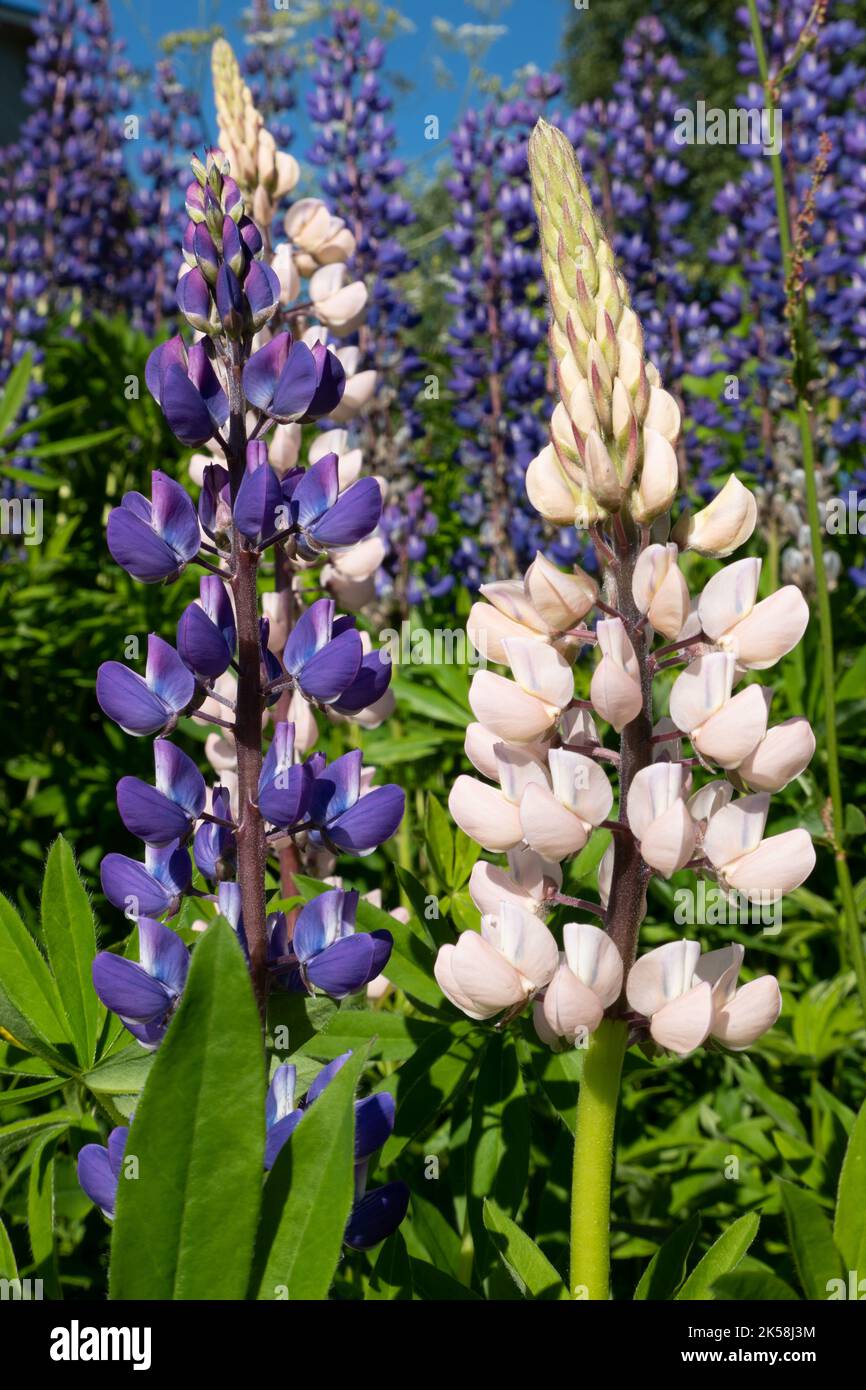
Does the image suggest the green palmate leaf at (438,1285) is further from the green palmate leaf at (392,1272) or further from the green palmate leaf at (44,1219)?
the green palmate leaf at (44,1219)

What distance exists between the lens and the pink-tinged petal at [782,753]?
31.0 inches

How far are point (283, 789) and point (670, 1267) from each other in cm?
43

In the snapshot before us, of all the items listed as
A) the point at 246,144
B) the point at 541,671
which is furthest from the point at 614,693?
the point at 246,144

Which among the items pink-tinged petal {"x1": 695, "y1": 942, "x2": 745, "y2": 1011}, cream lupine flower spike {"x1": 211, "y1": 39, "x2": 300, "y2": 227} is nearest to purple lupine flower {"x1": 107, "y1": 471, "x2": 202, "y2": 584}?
pink-tinged petal {"x1": 695, "y1": 942, "x2": 745, "y2": 1011}

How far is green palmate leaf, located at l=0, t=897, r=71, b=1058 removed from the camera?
37.9 inches

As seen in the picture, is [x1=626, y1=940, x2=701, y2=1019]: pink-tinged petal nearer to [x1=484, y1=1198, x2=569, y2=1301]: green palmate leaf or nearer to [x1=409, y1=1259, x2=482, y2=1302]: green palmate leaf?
[x1=484, y1=1198, x2=569, y2=1301]: green palmate leaf

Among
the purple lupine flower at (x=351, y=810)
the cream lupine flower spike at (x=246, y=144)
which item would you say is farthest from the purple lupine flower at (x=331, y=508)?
the cream lupine flower spike at (x=246, y=144)

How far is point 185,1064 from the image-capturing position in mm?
597

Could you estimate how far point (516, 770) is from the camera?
0.83 metres

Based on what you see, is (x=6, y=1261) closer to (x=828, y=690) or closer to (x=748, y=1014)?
(x=748, y=1014)

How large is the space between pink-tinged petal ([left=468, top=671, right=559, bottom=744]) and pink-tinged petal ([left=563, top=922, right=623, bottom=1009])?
128mm

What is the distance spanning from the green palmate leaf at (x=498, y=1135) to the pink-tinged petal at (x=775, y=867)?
0.41m

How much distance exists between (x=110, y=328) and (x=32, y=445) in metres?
0.43
